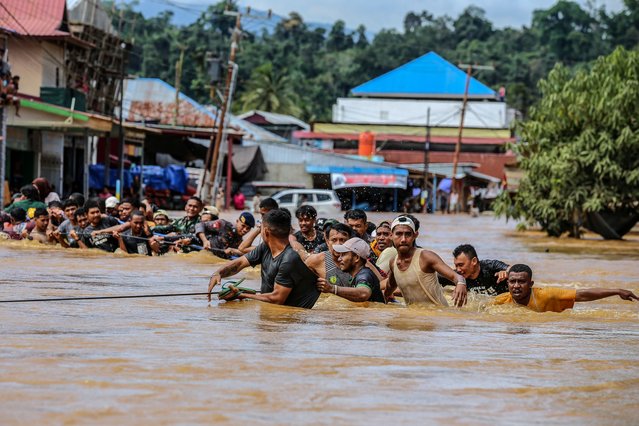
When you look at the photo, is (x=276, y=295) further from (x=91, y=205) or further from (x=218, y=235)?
(x=91, y=205)

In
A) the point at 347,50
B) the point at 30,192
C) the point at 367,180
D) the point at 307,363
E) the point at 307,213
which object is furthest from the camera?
the point at 347,50

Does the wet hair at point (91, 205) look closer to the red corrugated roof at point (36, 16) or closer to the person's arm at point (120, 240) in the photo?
the person's arm at point (120, 240)

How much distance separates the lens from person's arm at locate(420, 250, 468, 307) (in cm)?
1020

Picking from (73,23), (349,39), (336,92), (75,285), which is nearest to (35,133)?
(73,23)

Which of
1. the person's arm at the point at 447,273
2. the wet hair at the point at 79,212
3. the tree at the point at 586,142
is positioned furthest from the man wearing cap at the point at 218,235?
the tree at the point at 586,142

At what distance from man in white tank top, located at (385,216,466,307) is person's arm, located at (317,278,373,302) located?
1.69 feet

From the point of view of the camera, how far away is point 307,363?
7.52m

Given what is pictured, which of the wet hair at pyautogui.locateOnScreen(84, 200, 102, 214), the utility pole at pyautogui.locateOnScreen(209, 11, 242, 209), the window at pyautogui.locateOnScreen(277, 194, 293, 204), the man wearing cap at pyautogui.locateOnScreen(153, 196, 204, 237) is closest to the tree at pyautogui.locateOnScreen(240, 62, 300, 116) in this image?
the window at pyautogui.locateOnScreen(277, 194, 293, 204)

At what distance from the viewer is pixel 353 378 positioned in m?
6.95

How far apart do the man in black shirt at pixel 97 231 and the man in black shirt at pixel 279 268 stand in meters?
6.97

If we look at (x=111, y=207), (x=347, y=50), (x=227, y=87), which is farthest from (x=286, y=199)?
(x=347, y=50)

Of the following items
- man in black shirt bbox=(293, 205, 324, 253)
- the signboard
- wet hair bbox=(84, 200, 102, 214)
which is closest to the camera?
man in black shirt bbox=(293, 205, 324, 253)

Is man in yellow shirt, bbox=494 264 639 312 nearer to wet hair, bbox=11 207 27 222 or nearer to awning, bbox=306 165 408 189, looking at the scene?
wet hair, bbox=11 207 27 222

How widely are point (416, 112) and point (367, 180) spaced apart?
2243 cm
